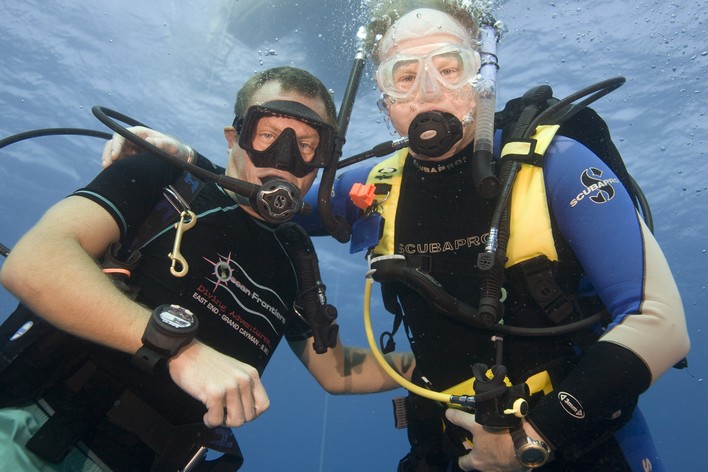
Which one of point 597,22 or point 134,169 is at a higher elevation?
point 597,22

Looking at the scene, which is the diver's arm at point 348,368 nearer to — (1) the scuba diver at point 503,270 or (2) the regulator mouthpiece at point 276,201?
(1) the scuba diver at point 503,270

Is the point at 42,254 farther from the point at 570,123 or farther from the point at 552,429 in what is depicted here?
the point at 570,123

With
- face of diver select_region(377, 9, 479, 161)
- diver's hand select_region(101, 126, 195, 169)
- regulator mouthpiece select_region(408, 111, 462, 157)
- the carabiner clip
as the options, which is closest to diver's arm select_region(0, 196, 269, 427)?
the carabiner clip

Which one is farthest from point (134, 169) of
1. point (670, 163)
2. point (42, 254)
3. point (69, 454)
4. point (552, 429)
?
point (670, 163)

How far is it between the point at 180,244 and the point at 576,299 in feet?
8.49

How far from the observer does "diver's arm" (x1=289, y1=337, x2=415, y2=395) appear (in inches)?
160

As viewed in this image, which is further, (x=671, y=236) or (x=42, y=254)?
(x=671, y=236)

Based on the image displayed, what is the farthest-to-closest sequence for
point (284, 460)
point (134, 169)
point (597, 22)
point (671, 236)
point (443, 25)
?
point (284, 460) → point (671, 236) → point (597, 22) → point (443, 25) → point (134, 169)

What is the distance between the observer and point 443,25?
353cm

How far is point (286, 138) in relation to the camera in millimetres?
3164

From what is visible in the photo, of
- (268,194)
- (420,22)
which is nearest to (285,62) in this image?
(420,22)

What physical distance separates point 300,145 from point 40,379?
7.23ft

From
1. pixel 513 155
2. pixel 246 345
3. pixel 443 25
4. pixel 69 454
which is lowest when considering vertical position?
pixel 69 454

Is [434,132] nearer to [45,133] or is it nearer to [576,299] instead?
[576,299]
